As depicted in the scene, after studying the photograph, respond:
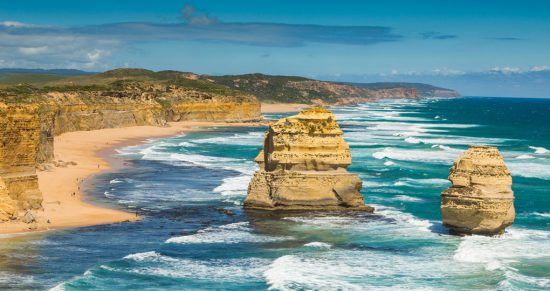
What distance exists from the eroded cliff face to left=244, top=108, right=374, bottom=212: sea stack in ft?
33.3

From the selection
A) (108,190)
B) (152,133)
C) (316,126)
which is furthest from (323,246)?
(152,133)

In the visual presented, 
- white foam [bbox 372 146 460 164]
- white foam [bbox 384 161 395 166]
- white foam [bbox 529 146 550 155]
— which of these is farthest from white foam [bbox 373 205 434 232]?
white foam [bbox 529 146 550 155]

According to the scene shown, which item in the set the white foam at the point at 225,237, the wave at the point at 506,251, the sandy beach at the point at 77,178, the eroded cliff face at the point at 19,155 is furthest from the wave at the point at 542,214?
the eroded cliff face at the point at 19,155

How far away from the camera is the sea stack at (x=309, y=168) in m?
36.3

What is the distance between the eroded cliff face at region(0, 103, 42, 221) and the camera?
34.2 metres

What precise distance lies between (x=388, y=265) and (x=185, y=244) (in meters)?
8.08

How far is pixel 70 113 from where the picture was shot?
92375 mm

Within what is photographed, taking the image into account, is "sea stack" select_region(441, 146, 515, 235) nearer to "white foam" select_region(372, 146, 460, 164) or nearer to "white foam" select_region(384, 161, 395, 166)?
"white foam" select_region(384, 161, 395, 166)

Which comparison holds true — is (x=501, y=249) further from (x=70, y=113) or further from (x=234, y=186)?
(x=70, y=113)

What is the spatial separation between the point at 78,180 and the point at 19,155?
586 inches

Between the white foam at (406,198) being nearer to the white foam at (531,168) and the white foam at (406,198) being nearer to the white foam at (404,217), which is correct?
the white foam at (404,217)

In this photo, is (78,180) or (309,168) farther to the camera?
(78,180)

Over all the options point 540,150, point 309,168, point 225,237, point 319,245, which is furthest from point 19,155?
point 540,150

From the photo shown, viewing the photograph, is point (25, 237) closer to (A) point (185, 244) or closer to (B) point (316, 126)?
(A) point (185, 244)
